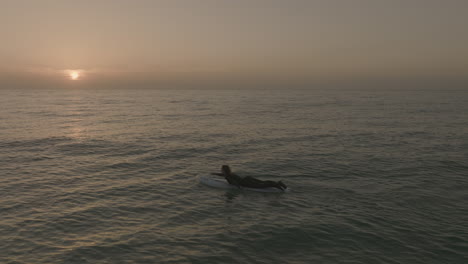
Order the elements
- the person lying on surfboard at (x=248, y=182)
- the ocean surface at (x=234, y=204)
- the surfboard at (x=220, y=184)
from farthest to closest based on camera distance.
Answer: the surfboard at (x=220, y=184)
the person lying on surfboard at (x=248, y=182)
the ocean surface at (x=234, y=204)

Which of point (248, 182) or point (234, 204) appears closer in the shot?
point (234, 204)

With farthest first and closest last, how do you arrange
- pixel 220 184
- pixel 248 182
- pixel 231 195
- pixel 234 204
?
1. pixel 220 184
2. pixel 248 182
3. pixel 231 195
4. pixel 234 204

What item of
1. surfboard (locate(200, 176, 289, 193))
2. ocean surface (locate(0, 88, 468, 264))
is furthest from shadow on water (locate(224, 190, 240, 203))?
surfboard (locate(200, 176, 289, 193))

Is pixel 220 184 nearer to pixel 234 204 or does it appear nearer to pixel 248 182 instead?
pixel 248 182

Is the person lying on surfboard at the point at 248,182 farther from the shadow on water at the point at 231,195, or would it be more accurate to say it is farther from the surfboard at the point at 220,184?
the shadow on water at the point at 231,195

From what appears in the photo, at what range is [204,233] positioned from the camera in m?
16.5

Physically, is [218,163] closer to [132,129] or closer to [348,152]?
[348,152]

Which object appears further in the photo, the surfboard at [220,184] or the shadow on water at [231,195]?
the surfboard at [220,184]

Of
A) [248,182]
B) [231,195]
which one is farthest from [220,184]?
[248,182]

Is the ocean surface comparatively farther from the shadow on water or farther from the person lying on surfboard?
the person lying on surfboard

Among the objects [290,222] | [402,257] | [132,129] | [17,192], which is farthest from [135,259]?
[132,129]

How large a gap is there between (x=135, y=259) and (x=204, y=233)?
365cm

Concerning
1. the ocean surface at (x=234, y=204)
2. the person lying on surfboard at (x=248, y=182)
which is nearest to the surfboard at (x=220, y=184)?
the person lying on surfboard at (x=248, y=182)

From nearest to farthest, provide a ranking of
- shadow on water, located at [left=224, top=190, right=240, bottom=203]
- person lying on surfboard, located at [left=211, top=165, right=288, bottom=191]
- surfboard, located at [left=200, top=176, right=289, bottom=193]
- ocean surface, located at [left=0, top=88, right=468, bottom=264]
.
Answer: ocean surface, located at [left=0, top=88, right=468, bottom=264]
shadow on water, located at [left=224, top=190, right=240, bottom=203]
person lying on surfboard, located at [left=211, top=165, right=288, bottom=191]
surfboard, located at [left=200, top=176, right=289, bottom=193]
